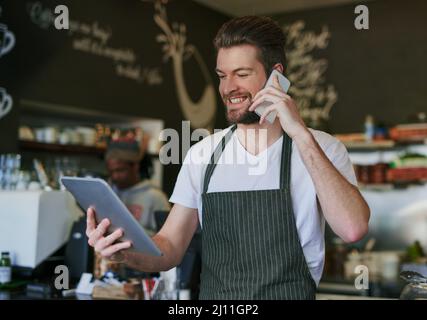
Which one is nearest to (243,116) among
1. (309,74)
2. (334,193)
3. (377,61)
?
(334,193)

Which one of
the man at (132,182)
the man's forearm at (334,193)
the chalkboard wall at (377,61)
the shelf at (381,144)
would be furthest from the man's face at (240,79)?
the chalkboard wall at (377,61)

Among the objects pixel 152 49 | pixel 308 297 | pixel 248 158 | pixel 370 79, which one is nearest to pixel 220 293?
pixel 308 297

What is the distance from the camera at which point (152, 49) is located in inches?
229

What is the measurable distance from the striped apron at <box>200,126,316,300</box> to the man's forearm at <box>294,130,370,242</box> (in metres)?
0.24

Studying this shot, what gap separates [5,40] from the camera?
443cm

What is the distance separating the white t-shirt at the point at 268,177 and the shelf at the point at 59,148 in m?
2.88

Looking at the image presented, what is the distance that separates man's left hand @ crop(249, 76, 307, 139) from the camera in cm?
171

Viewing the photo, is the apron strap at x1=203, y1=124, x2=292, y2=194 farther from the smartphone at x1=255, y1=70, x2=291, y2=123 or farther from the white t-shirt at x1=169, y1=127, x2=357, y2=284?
the smartphone at x1=255, y1=70, x2=291, y2=123

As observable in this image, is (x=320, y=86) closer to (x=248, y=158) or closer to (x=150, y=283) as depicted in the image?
(x=150, y=283)

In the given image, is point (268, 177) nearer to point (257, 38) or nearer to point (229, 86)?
point (229, 86)

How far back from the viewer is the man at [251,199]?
1881 millimetres

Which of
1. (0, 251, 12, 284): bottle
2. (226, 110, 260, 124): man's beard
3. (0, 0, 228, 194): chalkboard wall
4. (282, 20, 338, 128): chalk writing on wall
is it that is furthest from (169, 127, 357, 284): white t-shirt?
(282, 20, 338, 128): chalk writing on wall

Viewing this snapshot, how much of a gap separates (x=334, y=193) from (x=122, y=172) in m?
3.19

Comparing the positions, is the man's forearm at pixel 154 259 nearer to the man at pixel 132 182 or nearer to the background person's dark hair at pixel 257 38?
the background person's dark hair at pixel 257 38
